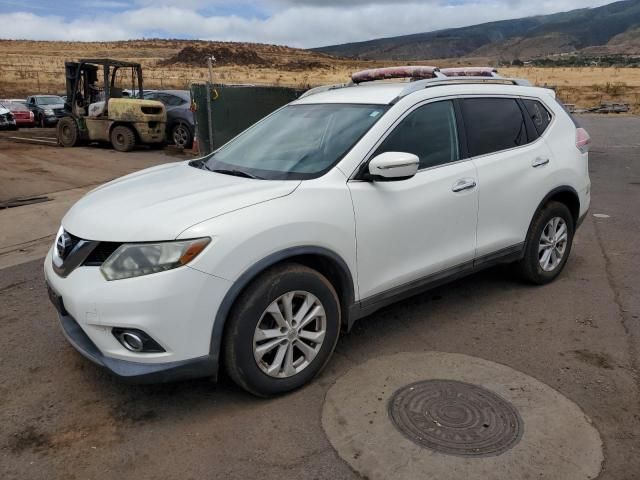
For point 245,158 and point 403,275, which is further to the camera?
point 245,158

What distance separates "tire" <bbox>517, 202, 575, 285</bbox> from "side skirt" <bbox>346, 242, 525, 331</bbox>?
5.7 inches

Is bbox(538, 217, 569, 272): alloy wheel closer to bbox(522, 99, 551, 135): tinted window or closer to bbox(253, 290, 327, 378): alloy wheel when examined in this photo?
bbox(522, 99, 551, 135): tinted window

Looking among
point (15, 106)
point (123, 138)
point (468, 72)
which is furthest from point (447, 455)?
point (15, 106)

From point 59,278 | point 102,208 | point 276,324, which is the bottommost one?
point 276,324

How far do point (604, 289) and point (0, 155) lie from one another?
1402 cm

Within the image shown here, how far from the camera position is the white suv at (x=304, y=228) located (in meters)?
2.91

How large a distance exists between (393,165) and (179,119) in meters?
13.4

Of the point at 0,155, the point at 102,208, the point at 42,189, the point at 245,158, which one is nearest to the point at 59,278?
the point at 102,208

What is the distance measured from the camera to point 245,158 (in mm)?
4066

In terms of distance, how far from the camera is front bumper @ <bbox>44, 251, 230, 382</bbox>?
284 centimetres

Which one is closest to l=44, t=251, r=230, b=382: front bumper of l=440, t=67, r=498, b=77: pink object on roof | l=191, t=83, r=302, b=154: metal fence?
l=440, t=67, r=498, b=77: pink object on roof

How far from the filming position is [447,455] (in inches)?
110

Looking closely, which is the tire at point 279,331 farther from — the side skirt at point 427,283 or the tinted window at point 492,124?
the tinted window at point 492,124

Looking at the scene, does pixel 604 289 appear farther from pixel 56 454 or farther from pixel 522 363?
pixel 56 454
